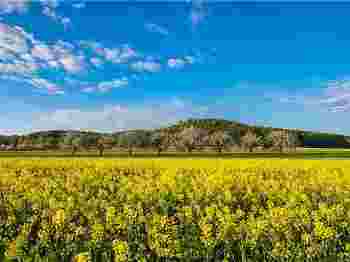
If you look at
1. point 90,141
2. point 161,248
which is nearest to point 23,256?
point 161,248

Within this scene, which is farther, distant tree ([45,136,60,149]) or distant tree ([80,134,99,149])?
distant tree ([45,136,60,149])

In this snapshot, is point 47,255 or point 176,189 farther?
point 176,189

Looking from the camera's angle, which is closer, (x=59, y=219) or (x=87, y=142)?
(x=59, y=219)

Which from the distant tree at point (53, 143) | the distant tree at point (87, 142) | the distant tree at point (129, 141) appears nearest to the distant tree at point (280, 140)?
the distant tree at point (129, 141)

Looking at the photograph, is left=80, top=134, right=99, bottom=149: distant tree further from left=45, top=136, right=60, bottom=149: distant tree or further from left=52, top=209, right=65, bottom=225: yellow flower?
left=52, top=209, right=65, bottom=225: yellow flower

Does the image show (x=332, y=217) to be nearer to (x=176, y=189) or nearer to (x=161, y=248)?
(x=161, y=248)

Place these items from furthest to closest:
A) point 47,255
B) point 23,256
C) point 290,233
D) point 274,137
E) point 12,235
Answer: point 274,137, point 12,235, point 290,233, point 47,255, point 23,256

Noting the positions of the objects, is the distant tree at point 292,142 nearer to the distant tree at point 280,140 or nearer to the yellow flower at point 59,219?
the distant tree at point 280,140

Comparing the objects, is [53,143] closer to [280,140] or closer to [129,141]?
[129,141]

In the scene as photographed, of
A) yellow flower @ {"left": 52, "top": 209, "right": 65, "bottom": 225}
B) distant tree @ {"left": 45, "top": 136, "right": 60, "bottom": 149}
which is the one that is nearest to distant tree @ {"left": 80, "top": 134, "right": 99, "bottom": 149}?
distant tree @ {"left": 45, "top": 136, "right": 60, "bottom": 149}

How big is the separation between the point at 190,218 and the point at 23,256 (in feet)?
15.4

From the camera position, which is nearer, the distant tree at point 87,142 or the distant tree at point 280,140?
the distant tree at point 87,142

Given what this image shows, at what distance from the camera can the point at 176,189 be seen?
53.8 ft

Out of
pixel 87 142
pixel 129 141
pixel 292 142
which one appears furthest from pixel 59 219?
pixel 292 142
